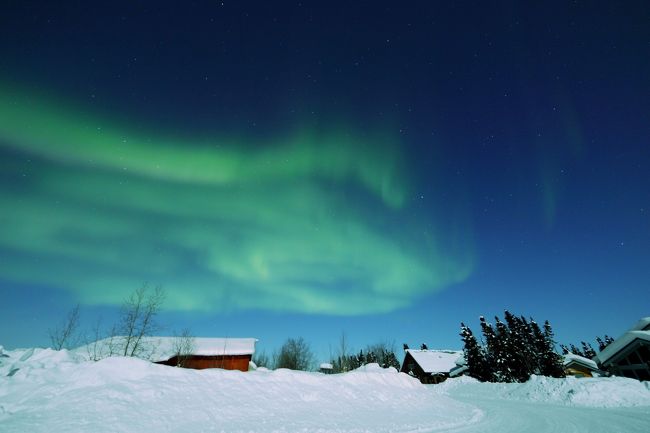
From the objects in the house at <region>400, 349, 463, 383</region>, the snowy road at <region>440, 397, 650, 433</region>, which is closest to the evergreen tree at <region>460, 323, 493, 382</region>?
the house at <region>400, 349, 463, 383</region>

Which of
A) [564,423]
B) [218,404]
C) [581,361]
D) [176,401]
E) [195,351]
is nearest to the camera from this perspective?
[176,401]

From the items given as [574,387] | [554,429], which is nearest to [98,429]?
[554,429]

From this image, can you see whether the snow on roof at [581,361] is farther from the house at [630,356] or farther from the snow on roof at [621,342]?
the snow on roof at [621,342]

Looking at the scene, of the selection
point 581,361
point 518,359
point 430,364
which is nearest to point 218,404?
point 518,359

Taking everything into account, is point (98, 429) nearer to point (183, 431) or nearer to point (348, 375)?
point (183, 431)

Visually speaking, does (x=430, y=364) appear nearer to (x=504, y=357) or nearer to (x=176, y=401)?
(x=504, y=357)

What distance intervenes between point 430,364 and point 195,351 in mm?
50246

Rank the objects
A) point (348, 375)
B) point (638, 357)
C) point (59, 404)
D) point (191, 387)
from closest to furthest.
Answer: point (59, 404) → point (191, 387) → point (348, 375) → point (638, 357)

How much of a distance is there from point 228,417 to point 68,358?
7.18 metres

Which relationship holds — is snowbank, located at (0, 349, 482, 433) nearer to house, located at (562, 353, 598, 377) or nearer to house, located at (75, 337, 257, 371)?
house, located at (75, 337, 257, 371)

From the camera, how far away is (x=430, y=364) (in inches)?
2598

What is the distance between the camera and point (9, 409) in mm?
7938

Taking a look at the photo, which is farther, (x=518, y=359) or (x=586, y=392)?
(x=518, y=359)

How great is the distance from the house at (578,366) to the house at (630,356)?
17.8 metres
